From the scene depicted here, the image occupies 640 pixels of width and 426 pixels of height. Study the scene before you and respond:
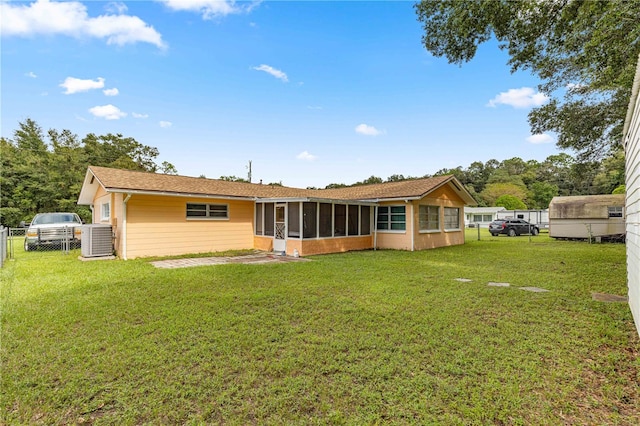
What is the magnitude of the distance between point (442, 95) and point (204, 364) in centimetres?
1607

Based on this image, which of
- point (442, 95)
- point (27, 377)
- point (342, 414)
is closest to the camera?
point (342, 414)

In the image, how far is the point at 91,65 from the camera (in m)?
15.3

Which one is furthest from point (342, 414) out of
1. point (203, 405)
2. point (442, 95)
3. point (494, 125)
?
point (494, 125)

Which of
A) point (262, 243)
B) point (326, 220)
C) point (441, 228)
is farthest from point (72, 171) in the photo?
point (441, 228)

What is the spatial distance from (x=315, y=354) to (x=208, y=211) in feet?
33.7

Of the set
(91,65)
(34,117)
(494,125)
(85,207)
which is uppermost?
(34,117)

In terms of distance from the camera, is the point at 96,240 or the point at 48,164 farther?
the point at 48,164

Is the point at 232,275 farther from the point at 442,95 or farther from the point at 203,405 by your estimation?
the point at 442,95

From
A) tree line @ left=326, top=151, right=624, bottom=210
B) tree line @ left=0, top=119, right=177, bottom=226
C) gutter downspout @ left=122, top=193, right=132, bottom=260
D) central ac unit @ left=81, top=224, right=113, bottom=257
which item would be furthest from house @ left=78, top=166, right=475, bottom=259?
tree line @ left=326, top=151, right=624, bottom=210

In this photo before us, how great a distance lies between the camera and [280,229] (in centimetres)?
1250

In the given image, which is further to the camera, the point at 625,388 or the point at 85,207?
the point at 85,207

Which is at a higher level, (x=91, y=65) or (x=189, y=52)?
(x=91, y=65)

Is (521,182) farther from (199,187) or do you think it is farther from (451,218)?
(199,187)

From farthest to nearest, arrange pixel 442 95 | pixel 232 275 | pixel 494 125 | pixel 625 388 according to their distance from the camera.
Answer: pixel 494 125 → pixel 442 95 → pixel 232 275 → pixel 625 388
